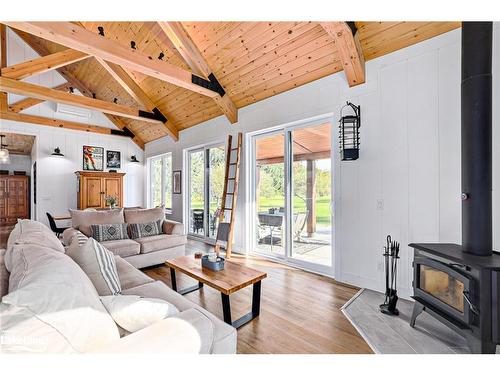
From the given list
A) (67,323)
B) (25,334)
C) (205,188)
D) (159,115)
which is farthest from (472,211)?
(159,115)

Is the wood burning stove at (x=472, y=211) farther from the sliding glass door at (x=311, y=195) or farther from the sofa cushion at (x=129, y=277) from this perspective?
the sofa cushion at (x=129, y=277)

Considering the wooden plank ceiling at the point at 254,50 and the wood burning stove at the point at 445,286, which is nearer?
the wood burning stove at the point at 445,286

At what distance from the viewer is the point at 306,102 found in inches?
142

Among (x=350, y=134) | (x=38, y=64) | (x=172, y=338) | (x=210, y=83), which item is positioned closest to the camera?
(x=172, y=338)

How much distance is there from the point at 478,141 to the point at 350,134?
133 centimetres

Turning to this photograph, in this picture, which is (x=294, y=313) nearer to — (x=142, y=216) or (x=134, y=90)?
(x=142, y=216)

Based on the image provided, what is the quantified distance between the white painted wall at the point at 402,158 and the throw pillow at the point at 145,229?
3.03 m

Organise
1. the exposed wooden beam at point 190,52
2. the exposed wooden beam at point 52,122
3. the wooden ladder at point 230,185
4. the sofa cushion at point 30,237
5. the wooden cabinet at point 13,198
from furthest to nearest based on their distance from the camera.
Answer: the wooden cabinet at point 13,198
the exposed wooden beam at point 52,122
the wooden ladder at point 230,185
the exposed wooden beam at point 190,52
the sofa cushion at point 30,237

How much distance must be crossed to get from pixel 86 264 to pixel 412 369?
7.08 ft

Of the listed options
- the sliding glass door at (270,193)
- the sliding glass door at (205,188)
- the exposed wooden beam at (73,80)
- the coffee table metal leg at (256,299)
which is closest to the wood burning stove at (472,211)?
the coffee table metal leg at (256,299)

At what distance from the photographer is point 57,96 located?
476cm

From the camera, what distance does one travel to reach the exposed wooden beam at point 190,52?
364 centimetres

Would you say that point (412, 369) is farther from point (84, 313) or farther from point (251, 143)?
point (251, 143)

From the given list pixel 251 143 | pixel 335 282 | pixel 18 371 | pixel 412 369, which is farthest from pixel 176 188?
pixel 412 369
